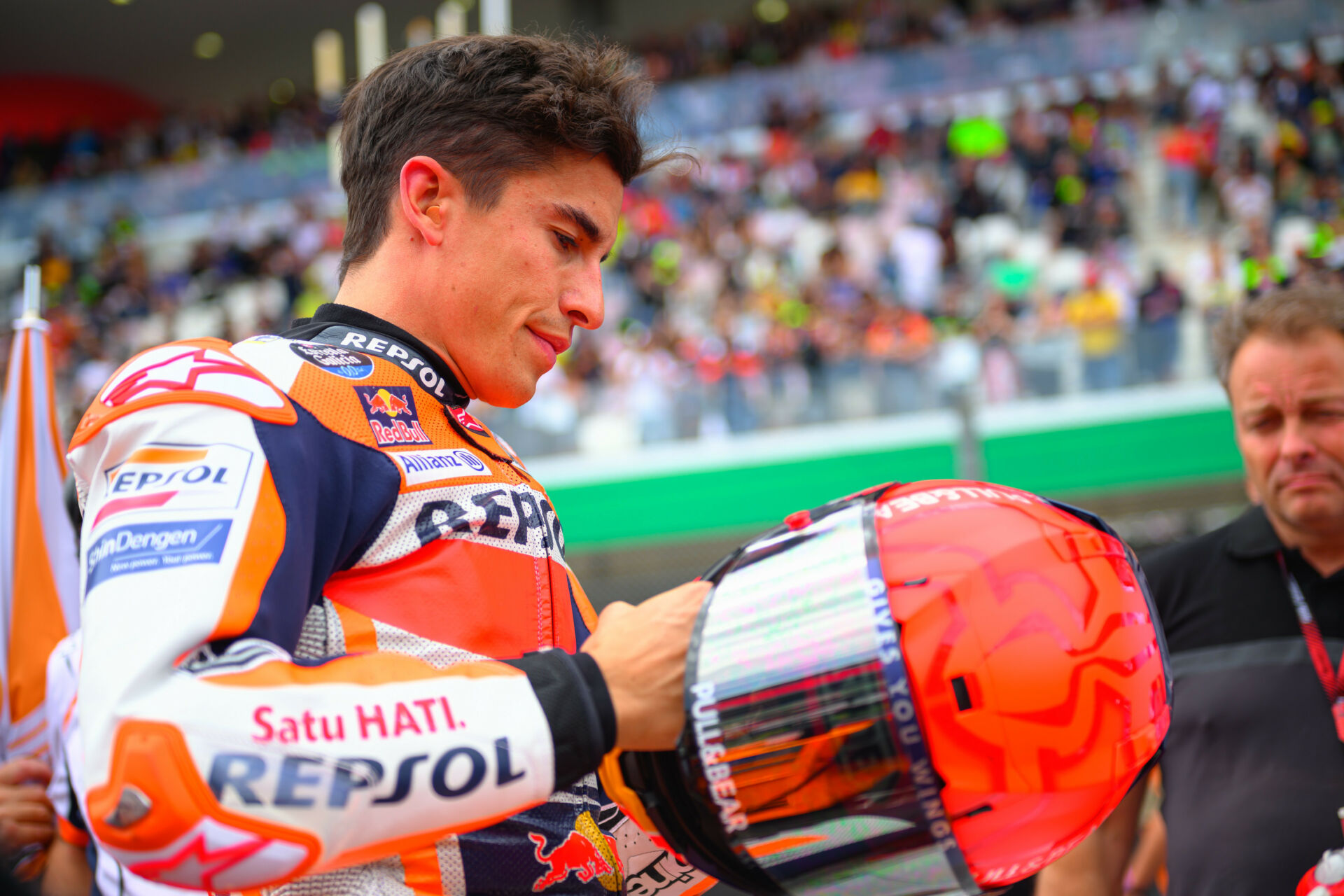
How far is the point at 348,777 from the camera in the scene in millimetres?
1002

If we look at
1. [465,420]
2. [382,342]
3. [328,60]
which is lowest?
[465,420]

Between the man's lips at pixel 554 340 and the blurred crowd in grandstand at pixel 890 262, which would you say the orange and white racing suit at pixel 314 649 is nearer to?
the man's lips at pixel 554 340

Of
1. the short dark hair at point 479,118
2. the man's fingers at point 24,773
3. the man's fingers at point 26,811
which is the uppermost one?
the short dark hair at point 479,118

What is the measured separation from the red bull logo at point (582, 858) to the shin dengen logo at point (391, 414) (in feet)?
1.59

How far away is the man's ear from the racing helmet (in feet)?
1.96

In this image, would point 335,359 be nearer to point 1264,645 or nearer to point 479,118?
point 479,118

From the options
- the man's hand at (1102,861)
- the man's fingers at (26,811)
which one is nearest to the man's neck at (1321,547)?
the man's hand at (1102,861)

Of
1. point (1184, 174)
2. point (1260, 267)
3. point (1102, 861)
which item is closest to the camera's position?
point (1102, 861)

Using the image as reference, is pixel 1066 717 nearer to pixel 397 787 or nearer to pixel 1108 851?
pixel 397 787

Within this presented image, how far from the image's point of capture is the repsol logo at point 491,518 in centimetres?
133

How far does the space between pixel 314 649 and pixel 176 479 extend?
9.6 inches

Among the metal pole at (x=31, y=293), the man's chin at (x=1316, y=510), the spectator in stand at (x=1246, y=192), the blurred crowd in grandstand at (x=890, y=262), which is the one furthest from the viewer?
the spectator in stand at (x=1246, y=192)

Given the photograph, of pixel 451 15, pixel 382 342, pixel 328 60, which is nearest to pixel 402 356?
pixel 382 342

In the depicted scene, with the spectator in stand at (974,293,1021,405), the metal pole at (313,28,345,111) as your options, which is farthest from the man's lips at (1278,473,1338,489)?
the metal pole at (313,28,345,111)
